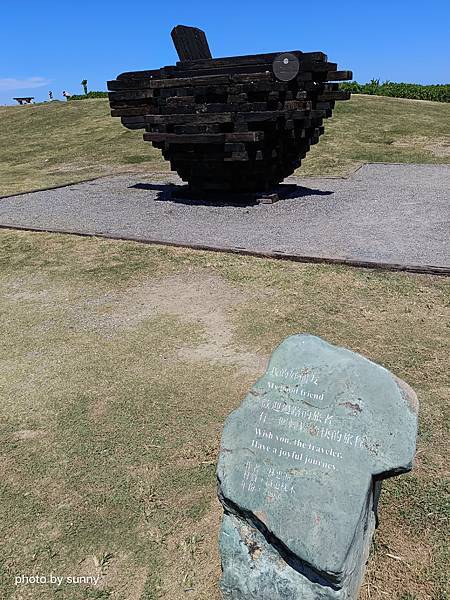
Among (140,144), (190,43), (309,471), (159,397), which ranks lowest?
(159,397)

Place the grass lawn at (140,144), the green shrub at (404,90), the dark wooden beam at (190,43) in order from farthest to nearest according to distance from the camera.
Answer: the green shrub at (404,90), the grass lawn at (140,144), the dark wooden beam at (190,43)

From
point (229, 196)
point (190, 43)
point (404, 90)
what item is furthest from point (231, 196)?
point (404, 90)

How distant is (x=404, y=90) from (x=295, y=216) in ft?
72.8

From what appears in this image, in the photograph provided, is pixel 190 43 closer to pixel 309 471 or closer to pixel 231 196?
pixel 231 196

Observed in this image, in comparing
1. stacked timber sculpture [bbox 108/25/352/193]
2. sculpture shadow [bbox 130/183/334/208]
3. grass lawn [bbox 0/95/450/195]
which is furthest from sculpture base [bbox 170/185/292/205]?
grass lawn [bbox 0/95/450/195]

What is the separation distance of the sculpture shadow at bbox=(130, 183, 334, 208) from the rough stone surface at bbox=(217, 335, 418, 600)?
8.41 meters

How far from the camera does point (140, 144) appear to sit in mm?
19672

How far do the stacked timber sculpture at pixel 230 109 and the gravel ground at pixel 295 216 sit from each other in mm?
731

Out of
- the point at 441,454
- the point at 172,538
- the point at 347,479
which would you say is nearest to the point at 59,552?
the point at 172,538

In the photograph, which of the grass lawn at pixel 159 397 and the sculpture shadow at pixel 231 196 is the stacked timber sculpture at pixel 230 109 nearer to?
the sculpture shadow at pixel 231 196

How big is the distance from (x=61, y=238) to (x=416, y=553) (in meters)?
7.35

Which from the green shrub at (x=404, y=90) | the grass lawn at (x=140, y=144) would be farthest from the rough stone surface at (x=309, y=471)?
the green shrub at (x=404, y=90)

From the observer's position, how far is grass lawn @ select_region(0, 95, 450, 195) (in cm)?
1552

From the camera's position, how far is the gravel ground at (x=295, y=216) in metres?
7.71
